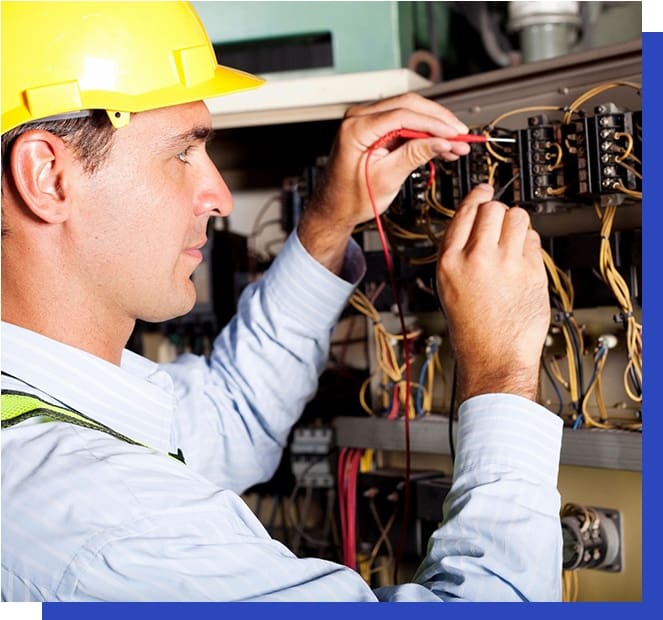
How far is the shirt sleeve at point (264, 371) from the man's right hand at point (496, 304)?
341mm

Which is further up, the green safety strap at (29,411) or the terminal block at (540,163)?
the terminal block at (540,163)

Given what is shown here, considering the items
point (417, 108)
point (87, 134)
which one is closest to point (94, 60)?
point (87, 134)

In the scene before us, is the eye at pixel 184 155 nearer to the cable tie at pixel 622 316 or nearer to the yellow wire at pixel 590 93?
the yellow wire at pixel 590 93

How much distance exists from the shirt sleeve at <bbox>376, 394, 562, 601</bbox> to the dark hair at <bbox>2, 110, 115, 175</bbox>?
511mm

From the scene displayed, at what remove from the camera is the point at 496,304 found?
1.05 metres

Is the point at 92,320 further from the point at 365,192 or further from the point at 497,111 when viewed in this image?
the point at 497,111

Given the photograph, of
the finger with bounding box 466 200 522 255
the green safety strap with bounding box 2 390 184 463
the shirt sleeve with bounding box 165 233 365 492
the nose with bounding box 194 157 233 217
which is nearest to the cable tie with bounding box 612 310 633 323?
the finger with bounding box 466 200 522 255

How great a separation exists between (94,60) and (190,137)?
6.0 inches

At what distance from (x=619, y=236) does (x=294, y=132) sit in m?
0.77

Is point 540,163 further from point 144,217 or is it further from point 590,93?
point 144,217

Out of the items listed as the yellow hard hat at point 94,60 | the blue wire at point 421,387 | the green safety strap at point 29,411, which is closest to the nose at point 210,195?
the yellow hard hat at point 94,60

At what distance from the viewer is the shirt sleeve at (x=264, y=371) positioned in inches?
54.7

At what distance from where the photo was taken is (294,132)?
182 cm

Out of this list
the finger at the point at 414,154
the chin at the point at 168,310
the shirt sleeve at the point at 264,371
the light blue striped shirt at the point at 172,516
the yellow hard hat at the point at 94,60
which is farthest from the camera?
the shirt sleeve at the point at 264,371
